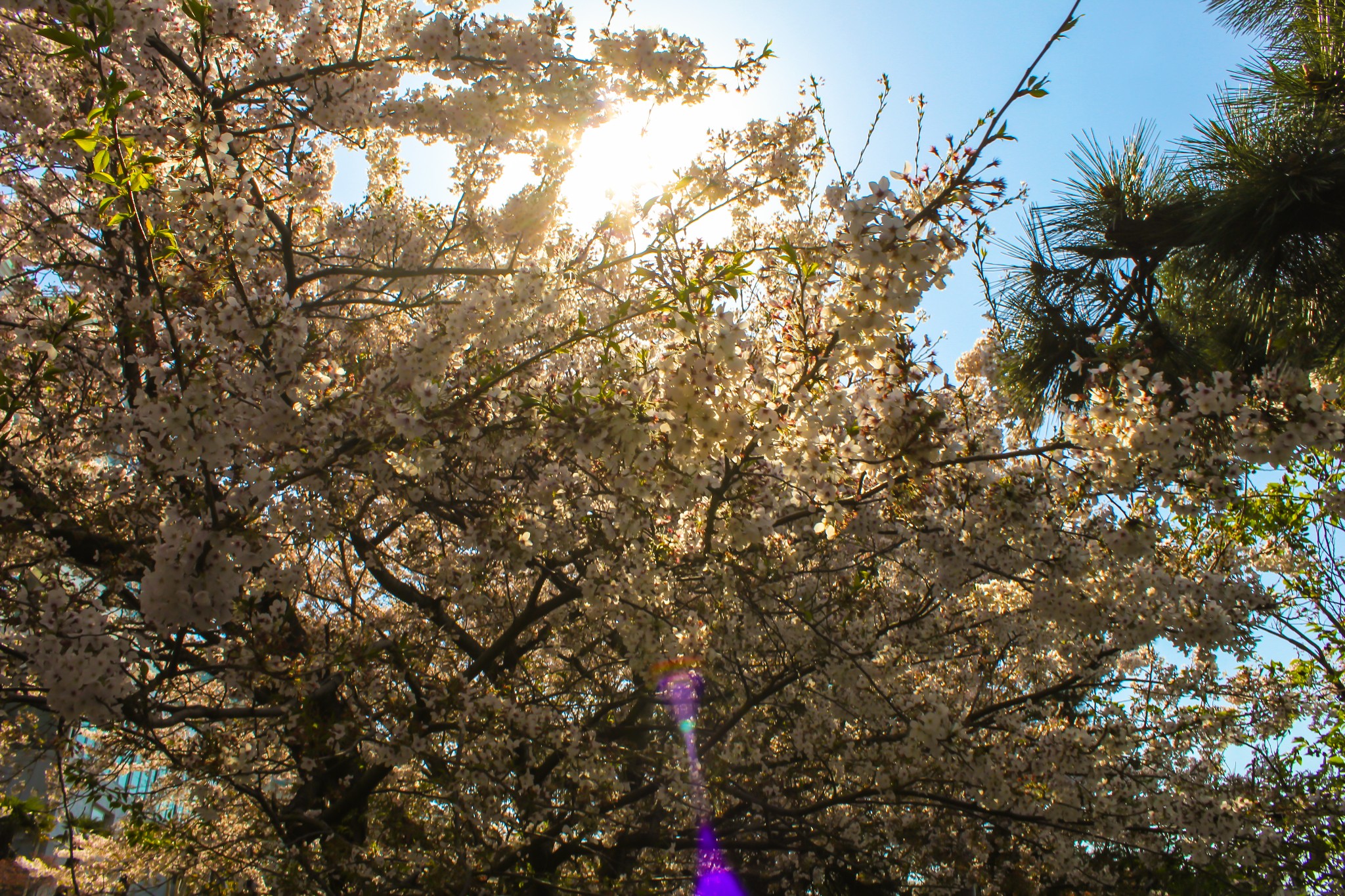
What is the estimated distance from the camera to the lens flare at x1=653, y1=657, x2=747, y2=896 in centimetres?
511

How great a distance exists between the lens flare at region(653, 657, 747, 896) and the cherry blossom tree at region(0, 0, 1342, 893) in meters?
0.17

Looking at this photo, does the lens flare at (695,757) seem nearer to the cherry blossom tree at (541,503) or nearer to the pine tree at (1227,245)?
the cherry blossom tree at (541,503)

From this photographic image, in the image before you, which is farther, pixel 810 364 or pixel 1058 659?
pixel 1058 659

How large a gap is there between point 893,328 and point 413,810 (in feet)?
17.8

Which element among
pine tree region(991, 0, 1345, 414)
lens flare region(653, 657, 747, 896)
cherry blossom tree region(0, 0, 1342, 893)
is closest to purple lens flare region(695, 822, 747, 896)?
lens flare region(653, 657, 747, 896)

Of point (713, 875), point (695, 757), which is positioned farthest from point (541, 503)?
point (713, 875)

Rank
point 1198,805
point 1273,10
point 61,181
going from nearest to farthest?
point 61,181, point 1198,805, point 1273,10

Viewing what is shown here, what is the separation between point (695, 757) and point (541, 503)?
236cm

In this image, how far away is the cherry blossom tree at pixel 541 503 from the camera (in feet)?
9.20

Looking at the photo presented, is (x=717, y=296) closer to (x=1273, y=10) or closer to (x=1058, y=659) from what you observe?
(x=1058, y=659)

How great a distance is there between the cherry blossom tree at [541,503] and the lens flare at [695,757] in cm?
17

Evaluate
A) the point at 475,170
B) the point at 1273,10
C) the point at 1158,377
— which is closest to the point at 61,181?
the point at 475,170

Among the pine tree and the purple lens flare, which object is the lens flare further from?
the pine tree

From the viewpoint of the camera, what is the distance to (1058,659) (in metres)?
7.24
